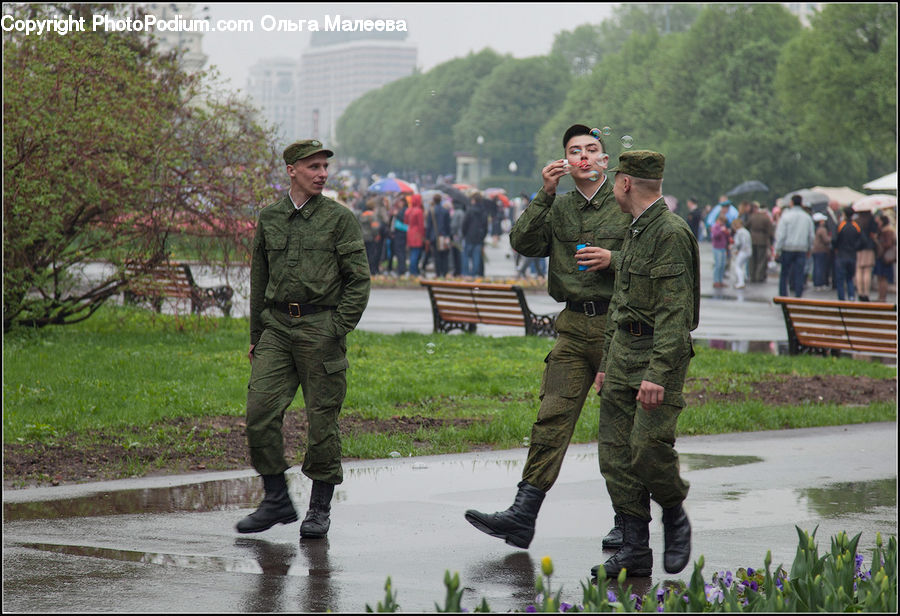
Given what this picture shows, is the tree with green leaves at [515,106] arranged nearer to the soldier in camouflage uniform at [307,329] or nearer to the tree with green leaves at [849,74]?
the tree with green leaves at [849,74]

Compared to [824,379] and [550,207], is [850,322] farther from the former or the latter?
[550,207]

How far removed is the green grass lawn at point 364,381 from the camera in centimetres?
891

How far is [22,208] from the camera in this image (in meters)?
12.2

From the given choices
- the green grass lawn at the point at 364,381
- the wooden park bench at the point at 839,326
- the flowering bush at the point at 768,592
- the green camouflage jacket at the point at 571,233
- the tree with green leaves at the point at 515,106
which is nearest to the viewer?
the flowering bush at the point at 768,592

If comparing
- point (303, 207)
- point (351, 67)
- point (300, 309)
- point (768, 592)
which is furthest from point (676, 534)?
point (351, 67)

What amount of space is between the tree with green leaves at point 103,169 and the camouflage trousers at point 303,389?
680 cm

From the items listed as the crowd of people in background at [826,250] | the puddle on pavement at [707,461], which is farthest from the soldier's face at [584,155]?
the crowd of people in background at [826,250]

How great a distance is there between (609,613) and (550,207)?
243 centimetres

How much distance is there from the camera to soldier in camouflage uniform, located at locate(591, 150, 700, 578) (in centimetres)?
515

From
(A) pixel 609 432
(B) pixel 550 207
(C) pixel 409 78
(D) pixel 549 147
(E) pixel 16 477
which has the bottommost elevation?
(E) pixel 16 477

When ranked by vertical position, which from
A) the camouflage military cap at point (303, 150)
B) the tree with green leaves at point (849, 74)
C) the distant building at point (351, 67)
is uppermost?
the distant building at point (351, 67)

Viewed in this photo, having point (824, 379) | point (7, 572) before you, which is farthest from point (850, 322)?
point (7, 572)

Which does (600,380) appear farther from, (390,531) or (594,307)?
(390,531)

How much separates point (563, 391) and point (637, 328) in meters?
0.63
